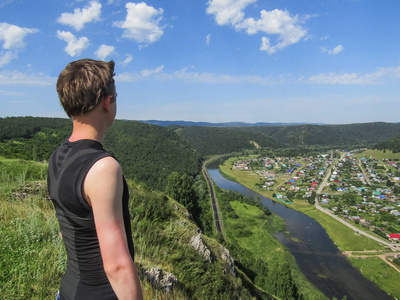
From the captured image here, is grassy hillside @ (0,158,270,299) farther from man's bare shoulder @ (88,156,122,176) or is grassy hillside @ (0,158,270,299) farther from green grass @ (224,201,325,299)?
green grass @ (224,201,325,299)

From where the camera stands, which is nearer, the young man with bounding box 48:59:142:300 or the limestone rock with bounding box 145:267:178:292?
the young man with bounding box 48:59:142:300

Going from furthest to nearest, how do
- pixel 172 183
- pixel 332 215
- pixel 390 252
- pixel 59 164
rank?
pixel 332 215 → pixel 390 252 → pixel 172 183 → pixel 59 164

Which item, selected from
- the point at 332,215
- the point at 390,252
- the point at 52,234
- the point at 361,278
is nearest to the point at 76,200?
the point at 52,234

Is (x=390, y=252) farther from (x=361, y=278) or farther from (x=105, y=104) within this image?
(x=105, y=104)

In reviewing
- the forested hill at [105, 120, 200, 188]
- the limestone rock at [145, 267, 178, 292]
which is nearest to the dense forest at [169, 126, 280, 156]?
the forested hill at [105, 120, 200, 188]

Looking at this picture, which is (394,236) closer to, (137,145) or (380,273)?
(380,273)

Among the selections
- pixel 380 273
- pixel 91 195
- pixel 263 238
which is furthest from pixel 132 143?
pixel 91 195
